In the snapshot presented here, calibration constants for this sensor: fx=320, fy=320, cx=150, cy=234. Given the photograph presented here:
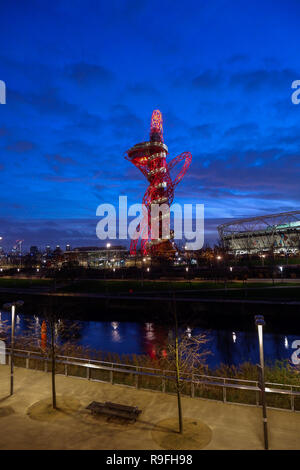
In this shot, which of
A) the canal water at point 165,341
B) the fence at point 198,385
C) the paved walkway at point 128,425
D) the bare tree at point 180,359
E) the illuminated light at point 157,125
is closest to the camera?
the paved walkway at point 128,425

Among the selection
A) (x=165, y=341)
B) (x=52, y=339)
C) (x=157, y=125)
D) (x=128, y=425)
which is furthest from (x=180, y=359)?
(x=157, y=125)

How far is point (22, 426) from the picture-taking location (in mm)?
9203

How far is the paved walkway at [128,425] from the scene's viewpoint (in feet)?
26.9

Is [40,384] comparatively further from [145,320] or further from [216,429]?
[145,320]

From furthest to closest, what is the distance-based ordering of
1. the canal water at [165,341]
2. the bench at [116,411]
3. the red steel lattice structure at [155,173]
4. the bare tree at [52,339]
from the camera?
the red steel lattice structure at [155,173], the canal water at [165,341], the bare tree at [52,339], the bench at [116,411]

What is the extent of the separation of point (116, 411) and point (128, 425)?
0.53m

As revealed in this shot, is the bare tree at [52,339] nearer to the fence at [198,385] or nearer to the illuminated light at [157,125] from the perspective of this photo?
the fence at [198,385]

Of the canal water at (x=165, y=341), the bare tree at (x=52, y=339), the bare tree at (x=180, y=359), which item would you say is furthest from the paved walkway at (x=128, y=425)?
the canal water at (x=165, y=341)

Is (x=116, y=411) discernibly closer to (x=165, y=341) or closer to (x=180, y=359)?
(x=180, y=359)

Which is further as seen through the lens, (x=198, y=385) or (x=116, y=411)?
(x=198, y=385)

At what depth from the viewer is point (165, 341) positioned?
2792cm

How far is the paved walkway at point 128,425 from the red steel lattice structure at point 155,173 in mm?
61304

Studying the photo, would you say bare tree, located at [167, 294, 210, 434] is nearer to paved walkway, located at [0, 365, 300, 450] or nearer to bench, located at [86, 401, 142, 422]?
paved walkway, located at [0, 365, 300, 450]
